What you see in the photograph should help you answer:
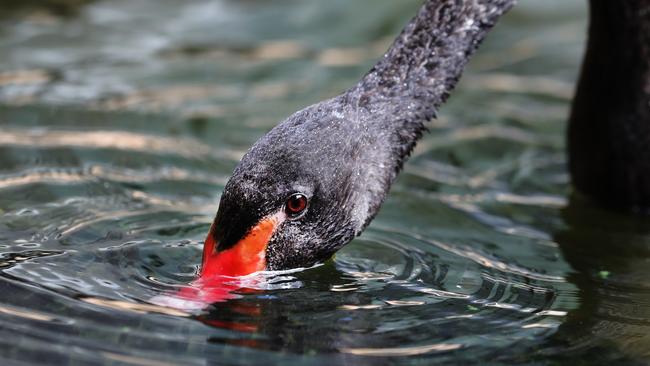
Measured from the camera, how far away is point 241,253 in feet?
20.8

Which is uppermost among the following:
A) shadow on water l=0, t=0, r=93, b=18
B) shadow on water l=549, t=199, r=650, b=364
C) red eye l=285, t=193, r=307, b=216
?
shadow on water l=0, t=0, r=93, b=18

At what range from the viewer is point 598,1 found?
28.9ft

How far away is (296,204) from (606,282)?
2311 mm

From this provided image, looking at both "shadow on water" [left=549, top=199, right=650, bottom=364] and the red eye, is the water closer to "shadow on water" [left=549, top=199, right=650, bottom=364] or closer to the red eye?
"shadow on water" [left=549, top=199, right=650, bottom=364]

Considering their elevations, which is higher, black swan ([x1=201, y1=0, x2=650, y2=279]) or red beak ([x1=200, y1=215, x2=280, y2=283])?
black swan ([x1=201, y1=0, x2=650, y2=279])

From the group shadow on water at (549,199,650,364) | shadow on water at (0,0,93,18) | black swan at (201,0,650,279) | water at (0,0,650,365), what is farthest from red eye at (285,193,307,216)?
shadow on water at (0,0,93,18)

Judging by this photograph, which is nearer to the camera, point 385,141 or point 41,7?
point 385,141

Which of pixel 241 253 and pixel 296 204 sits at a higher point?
pixel 296 204

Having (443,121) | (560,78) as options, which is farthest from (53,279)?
(560,78)

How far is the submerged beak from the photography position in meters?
6.33

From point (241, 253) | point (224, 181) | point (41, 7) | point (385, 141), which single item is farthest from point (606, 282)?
point (41, 7)

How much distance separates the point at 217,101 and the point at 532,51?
4.51 metres

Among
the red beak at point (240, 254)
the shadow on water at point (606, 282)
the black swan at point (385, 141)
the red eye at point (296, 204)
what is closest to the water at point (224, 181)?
the shadow on water at point (606, 282)

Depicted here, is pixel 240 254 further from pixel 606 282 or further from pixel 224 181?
pixel 224 181
